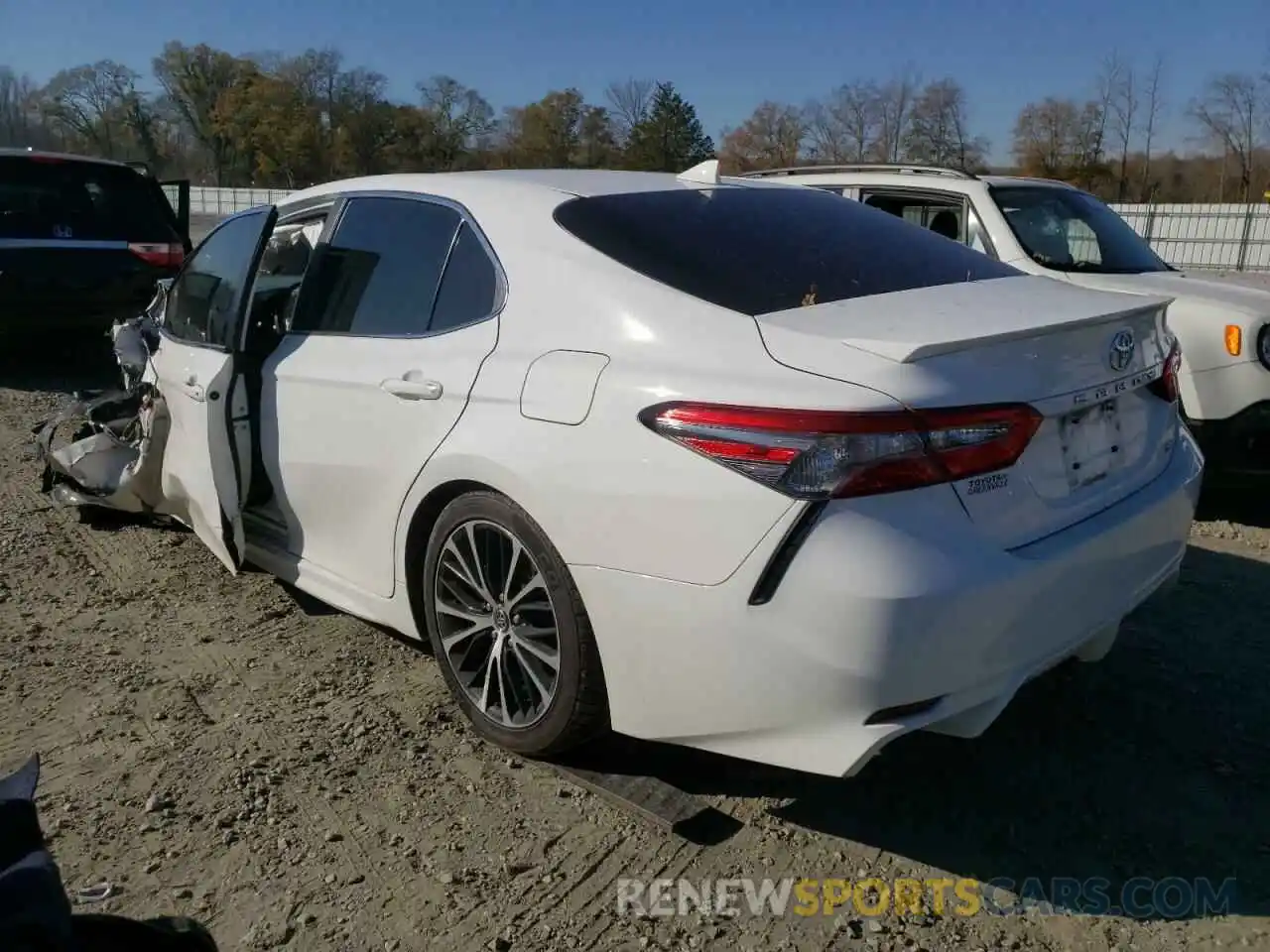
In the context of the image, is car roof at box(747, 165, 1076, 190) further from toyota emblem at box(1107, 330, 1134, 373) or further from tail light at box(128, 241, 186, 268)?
tail light at box(128, 241, 186, 268)

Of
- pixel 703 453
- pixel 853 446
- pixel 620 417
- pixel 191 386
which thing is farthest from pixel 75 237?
pixel 853 446

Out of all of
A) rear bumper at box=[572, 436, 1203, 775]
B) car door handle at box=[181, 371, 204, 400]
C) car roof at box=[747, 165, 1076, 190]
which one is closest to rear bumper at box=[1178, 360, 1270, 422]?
car roof at box=[747, 165, 1076, 190]

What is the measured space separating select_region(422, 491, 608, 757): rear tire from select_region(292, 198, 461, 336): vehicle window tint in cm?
72

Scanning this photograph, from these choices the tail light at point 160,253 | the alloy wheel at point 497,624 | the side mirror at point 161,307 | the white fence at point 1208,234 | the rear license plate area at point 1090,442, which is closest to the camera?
the rear license plate area at point 1090,442

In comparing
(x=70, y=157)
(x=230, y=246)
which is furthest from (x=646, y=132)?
(x=230, y=246)

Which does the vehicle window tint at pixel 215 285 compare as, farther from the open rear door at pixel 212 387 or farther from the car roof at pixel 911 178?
the car roof at pixel 911 178

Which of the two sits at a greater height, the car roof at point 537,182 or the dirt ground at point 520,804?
the car roof at point 537,182

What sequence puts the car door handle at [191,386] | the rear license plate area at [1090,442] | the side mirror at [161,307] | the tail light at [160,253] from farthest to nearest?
the tail light at [160,253] < the side mirror at [161,307] < the car door handle at [191,386] < the rear license plate area at [1090,442]

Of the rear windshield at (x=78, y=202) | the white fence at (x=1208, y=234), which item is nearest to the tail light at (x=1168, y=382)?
the rear windshield at (x=78, y=202)

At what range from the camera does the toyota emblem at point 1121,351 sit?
2.76 m

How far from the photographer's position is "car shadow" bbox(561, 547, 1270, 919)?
2.60 meters

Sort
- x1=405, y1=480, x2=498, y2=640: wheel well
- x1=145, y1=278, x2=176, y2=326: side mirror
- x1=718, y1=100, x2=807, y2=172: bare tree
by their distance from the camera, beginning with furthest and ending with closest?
x1=718, y1=100, x2=807, y2=172: bare tree
x1=145, y1=278, x2=176, y2=326: side mirror
x1=405, y1=480, x2=498, y2=640: wheel well

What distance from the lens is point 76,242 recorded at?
8289mm

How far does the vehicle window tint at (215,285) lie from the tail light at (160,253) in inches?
161
